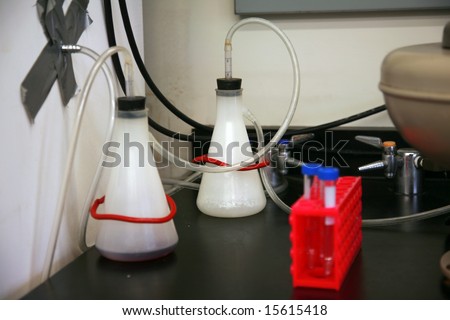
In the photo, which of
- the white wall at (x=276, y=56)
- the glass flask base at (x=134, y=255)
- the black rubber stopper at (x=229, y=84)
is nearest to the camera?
the glass flask base at (x=134, y=255)

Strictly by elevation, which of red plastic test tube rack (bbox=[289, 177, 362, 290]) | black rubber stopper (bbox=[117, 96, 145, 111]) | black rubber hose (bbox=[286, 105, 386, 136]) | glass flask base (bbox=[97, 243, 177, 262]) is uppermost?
black rubber stopper (bbox=[117, 96, 145, 111])

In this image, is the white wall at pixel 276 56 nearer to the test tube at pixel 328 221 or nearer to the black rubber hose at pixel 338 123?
the black rubber hose at pixel 338 123

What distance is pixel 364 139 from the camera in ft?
3.62

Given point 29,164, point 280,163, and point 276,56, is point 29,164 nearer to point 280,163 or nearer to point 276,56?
point 280,163

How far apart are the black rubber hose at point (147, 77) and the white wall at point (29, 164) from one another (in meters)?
0.15

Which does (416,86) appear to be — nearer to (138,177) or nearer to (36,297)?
(138,177)

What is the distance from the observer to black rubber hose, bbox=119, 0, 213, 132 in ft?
3.50

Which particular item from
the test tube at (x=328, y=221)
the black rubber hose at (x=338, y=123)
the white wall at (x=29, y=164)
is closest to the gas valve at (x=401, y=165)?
the black rubber hose at (x=338, y=123)

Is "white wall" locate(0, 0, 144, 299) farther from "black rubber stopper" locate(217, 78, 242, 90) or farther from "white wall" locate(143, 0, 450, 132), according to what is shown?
"white wall" locate(143, 0, 450, 132)

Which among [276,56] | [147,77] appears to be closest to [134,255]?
[147,77]

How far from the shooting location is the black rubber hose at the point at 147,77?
41.9 inches

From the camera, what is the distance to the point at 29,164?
0.79 meters

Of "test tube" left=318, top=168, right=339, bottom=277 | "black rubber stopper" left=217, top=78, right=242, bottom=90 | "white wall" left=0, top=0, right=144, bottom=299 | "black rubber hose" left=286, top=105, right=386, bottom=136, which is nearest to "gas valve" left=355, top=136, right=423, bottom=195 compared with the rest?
"black rubber hose" left=286, top=105, right=386, bottom=136

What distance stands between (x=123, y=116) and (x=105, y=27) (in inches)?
10.2
